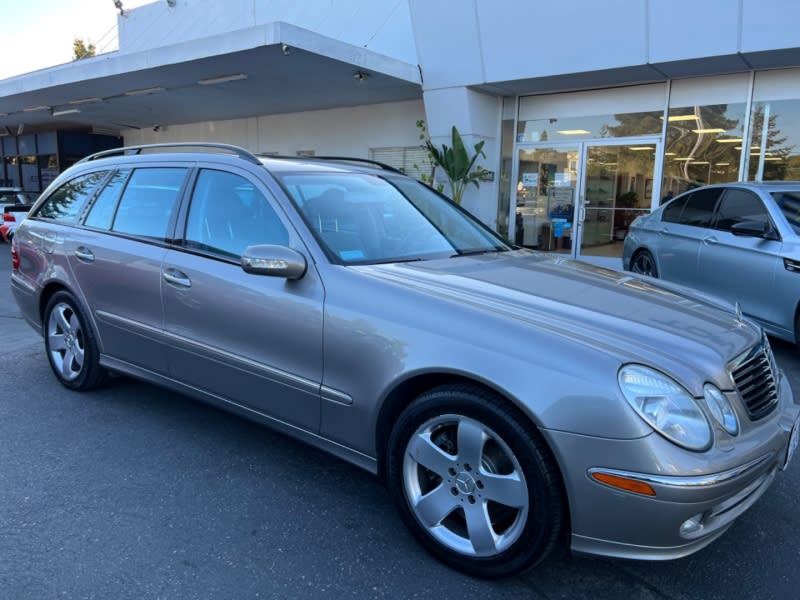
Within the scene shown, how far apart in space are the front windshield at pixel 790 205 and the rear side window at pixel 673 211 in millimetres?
1359

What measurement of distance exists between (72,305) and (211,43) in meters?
7.19

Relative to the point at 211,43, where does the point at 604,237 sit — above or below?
below

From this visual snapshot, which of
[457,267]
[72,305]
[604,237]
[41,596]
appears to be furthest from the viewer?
[604,237]

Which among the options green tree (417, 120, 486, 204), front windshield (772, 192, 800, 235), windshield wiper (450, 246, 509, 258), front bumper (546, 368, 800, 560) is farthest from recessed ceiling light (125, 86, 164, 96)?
front bumper (546, 368, 800, 560)

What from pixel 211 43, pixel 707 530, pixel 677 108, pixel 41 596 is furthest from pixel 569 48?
pixel 41 596

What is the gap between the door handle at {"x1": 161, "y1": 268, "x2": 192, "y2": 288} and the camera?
11.1 feet

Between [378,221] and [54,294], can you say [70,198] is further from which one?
[378,221]

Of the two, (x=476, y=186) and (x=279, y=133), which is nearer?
(x=476, y=186)

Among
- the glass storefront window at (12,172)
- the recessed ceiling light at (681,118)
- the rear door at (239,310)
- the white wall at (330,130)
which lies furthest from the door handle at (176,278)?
the glass storefront window at (12,172)

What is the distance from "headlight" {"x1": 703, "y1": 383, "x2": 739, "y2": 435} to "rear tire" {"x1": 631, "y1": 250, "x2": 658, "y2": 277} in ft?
18.4

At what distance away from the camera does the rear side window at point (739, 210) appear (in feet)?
19.8

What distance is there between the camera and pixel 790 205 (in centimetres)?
588

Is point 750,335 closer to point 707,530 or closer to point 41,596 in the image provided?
point 707,530

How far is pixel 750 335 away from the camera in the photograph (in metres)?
2.76
